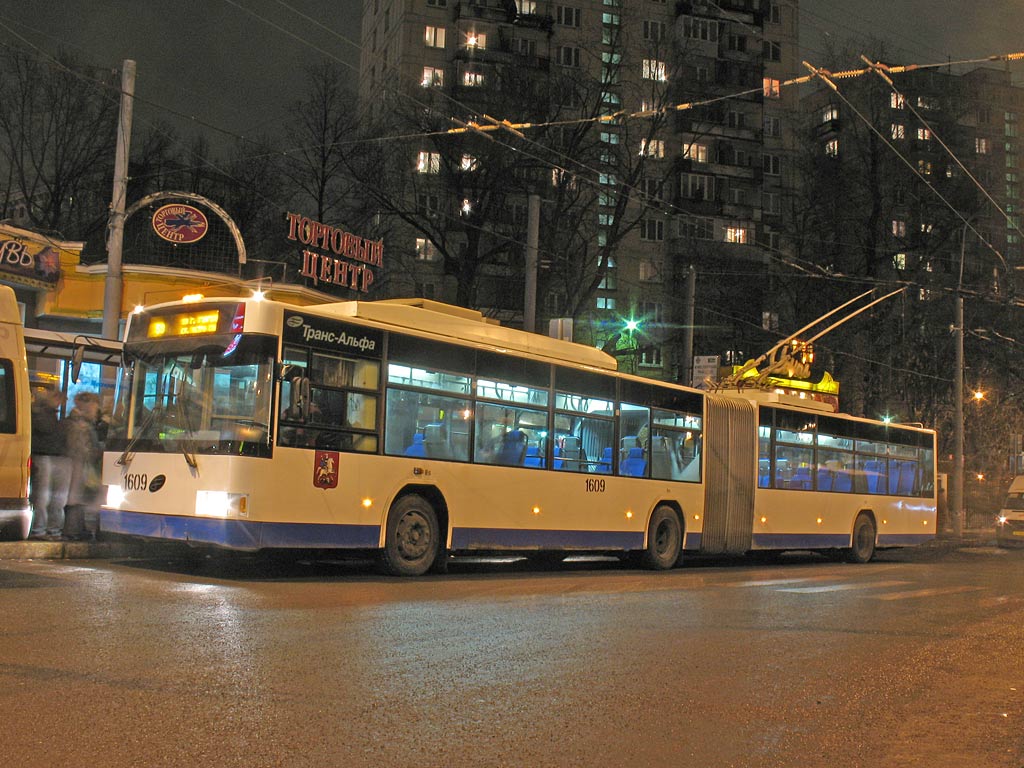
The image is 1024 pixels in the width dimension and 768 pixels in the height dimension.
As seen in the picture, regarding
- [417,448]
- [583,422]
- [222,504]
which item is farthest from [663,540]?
[222,504]

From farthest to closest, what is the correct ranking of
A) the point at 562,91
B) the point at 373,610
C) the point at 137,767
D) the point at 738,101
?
the point at 738,101 < the point at 562,91 < the point at 373,610 < the point at 137,767

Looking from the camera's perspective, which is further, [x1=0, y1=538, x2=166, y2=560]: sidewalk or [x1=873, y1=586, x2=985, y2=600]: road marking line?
[x1=873, y1=586, x2=985, y2=600]: road marking line

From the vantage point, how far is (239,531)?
37.8 ft

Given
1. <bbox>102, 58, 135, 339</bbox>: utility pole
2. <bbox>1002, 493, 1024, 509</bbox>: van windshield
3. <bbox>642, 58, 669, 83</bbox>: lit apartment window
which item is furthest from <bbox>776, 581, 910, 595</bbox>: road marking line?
<bbox>642, 58, 669, 83</bbox>: lit apartment window

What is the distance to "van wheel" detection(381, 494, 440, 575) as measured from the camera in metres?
13.1

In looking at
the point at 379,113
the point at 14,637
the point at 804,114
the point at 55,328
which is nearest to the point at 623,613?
the point at 14,637

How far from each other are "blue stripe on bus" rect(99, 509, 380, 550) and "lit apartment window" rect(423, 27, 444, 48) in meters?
53.5

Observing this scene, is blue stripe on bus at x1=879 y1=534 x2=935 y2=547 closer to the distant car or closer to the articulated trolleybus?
the articulated trolleybus

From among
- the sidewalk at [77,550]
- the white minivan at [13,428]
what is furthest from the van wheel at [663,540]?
the white minivan at [13,428]

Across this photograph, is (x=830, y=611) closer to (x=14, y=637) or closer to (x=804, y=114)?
(x=14, y=637)

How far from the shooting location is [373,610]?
31.5ft

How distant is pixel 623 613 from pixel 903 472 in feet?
53.1

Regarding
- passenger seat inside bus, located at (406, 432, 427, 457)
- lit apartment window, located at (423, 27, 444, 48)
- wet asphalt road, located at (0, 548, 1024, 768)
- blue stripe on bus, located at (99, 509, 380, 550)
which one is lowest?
wet asphalt road, located at (0, 548, 1024, 768)

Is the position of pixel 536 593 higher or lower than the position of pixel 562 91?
lower
